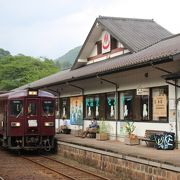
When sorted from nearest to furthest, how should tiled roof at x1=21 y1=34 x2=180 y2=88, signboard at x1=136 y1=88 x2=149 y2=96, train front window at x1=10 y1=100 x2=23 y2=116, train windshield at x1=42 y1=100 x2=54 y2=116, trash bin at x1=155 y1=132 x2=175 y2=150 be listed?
1. tiled roof at x1=21 y1=34 x2=180 y2=88
2. trash bin at x1=155 y1=132 x2=175 y2=150
3. signboard at x1=136 y1=88 x2=149 y2=96
4. train front window at x1=10 y1=100 x2=23 y2=116
5. train windshield at x1=42 y1=100 x2=54 y2=116

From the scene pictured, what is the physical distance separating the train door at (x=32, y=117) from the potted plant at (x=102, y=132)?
264 centimetres

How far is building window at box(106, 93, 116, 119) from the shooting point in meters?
18.9

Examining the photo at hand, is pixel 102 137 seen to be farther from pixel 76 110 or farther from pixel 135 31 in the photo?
pixel 135 31

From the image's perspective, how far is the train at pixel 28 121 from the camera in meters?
18.1

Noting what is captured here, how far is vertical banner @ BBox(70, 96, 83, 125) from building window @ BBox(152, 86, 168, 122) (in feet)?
25.5

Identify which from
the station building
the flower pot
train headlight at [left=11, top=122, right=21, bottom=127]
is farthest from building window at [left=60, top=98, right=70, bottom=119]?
the flower pot

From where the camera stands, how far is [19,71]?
2377 inches

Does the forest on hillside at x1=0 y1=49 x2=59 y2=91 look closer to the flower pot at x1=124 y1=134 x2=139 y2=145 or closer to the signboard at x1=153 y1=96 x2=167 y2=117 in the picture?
the flower pot at x1=124 y1=134 x2=139 y2=145

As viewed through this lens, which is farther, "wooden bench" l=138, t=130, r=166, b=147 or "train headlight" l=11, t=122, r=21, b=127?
"train headlight" l=11, t=122, r=21, b=127

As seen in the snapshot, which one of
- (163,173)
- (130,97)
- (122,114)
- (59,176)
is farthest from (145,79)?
(163,173)

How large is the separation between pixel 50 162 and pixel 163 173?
7188mm

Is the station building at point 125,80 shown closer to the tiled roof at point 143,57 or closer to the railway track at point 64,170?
the tiled roof at point 143,57

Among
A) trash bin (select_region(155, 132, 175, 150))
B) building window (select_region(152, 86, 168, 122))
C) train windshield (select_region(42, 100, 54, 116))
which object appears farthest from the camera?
train windshield (select_region(42, 100, 54, 116))

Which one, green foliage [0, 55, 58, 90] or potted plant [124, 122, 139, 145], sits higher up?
green foliage [0, 55, 58, 90]
